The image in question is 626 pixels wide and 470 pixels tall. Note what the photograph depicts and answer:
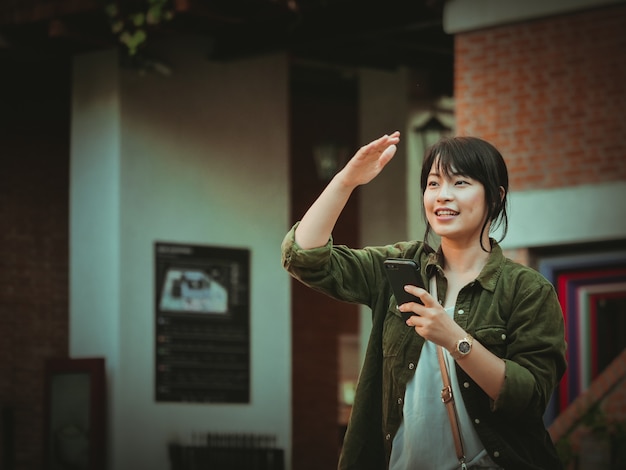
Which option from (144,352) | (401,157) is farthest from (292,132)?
(144,352)

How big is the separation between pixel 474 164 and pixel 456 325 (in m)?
0.50

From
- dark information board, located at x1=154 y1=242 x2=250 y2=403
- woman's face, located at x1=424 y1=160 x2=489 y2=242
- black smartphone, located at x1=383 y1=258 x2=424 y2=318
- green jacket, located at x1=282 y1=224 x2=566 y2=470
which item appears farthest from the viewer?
dark information board, located at x1=154 y1=242 x2=250 y2=403

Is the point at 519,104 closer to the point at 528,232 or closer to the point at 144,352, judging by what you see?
the point at 528,232

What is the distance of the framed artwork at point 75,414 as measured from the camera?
10.6 meters

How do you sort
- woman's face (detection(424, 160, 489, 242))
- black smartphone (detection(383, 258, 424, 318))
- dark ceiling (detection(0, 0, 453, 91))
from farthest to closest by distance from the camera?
dark ceiling (detection(0, 0, 453, 91)) → woman's face (detection(424, 160, 489, 242)) → black smartphone (detection(383, 258, 424, 318))

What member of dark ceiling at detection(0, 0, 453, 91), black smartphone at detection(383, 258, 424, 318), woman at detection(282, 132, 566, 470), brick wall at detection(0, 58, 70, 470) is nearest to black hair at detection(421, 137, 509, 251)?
woman at detection(282, 132, 566, 470)

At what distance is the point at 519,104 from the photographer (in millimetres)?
9766

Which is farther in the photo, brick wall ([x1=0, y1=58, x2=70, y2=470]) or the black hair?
brick wall ([x1=0, y1=58, x2=70, y2=470])

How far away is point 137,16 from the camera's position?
34.0ft

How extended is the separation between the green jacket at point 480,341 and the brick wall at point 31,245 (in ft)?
33.1

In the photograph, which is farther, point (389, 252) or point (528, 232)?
point (528, 232)

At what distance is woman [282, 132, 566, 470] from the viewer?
10.6ft

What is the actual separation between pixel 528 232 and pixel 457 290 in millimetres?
6481

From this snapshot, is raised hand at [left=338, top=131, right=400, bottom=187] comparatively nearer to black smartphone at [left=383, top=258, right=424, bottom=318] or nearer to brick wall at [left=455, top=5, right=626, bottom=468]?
black smartphone at [left=383, top=258, right=424, bottom=318]
